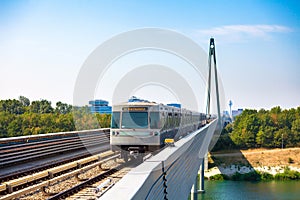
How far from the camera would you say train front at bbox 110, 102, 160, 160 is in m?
13.6

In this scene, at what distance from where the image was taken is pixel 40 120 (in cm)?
3381

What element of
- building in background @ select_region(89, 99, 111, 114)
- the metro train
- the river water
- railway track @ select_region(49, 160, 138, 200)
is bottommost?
the river water

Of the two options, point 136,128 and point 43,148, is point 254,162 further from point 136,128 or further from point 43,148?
point 136,128

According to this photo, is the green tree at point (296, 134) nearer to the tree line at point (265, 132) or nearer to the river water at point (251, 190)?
the tree line at point (265, 132)

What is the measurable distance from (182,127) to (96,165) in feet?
30.4

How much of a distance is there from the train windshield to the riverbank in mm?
37198

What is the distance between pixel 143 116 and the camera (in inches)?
543

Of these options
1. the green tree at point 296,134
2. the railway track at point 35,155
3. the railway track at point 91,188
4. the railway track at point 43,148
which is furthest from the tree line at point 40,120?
the green tree at point 296,134

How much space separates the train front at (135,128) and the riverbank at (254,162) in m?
37.0

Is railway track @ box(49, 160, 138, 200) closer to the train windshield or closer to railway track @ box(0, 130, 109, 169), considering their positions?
the train windshield

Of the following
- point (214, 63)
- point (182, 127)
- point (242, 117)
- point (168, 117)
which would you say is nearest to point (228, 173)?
point (214, 63)

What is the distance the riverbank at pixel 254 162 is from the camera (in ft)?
169

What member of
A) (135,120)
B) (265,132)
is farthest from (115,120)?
(265,132)

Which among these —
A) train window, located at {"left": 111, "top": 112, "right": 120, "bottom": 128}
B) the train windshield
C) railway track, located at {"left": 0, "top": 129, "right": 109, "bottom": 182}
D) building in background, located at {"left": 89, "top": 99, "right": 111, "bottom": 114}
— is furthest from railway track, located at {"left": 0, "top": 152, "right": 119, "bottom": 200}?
building in background, located at {"left": 89, "top": 99, "right": 111, "bottom": 114}
